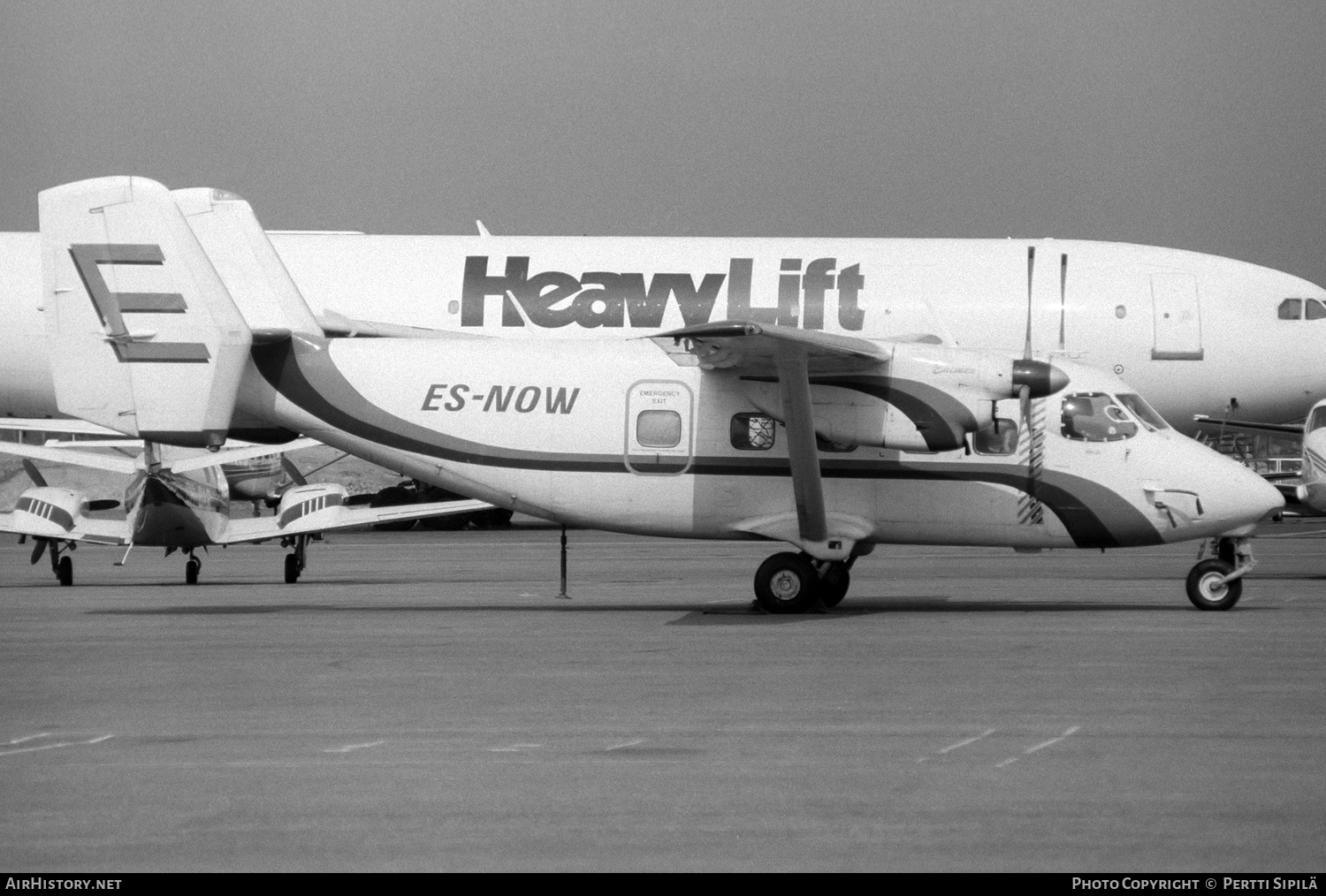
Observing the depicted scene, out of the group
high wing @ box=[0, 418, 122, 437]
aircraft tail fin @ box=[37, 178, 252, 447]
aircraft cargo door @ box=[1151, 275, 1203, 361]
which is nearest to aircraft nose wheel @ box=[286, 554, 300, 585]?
high wing @ box=[0, 418, 122, 437]

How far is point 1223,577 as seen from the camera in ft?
57.3

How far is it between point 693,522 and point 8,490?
3410 cm

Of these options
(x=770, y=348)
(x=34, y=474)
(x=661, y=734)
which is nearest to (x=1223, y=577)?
(x=770, y=348)

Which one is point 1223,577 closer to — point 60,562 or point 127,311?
point 127,311

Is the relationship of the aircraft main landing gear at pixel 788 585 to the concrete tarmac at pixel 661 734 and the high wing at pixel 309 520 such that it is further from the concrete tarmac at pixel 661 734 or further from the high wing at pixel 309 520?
the high wing at pixel 309 520

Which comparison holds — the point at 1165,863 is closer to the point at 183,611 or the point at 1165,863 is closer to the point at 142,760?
the point at 142,760

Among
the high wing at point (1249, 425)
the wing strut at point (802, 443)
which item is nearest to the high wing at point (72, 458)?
the wing strut at point (802, 443)

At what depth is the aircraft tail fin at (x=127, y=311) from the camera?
57.8 ft

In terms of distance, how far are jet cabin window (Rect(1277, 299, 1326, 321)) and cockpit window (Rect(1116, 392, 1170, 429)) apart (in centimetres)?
1075

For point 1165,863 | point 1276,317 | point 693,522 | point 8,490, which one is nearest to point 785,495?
point 693,522

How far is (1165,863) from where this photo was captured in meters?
6.55

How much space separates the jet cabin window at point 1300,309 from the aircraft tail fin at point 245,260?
638 inches

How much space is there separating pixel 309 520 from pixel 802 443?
837cm

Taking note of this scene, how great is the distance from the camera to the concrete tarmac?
22.9ft
